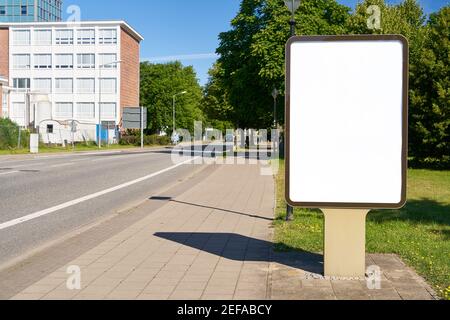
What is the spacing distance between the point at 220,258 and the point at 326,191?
1706 millimetres

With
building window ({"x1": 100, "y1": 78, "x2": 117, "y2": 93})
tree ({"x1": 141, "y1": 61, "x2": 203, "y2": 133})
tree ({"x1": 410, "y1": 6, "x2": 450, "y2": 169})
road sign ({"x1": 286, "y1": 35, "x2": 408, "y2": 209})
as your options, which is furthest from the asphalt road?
tree ({"x1": 141, "y1": 61, "x2": 203, "y2": 133})

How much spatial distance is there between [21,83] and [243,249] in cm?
8306

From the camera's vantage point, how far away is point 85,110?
81875mm

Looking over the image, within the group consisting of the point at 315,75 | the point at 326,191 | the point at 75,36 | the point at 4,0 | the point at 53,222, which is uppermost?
the point at 4,0

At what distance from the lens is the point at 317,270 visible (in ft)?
20.5

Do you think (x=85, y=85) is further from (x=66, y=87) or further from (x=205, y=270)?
(x=205, y=270)

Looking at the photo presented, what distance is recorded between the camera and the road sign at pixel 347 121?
581 cm

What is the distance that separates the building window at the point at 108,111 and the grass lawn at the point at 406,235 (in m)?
70.1

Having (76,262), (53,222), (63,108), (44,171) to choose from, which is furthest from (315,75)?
(63,108)

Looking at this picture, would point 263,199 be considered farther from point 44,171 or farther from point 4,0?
point 4,0

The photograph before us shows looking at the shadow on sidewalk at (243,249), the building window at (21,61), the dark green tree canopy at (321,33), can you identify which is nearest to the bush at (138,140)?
the building window at (21,61)

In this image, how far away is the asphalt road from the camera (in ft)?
29.5

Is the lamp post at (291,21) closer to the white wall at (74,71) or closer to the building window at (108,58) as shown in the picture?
the white wall at (74,71)

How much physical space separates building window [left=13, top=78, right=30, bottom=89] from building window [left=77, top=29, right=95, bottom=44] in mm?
10010
